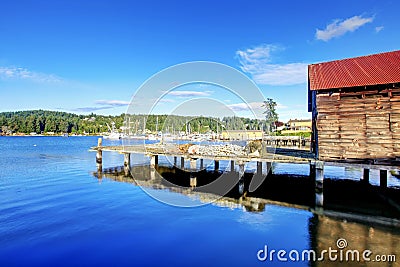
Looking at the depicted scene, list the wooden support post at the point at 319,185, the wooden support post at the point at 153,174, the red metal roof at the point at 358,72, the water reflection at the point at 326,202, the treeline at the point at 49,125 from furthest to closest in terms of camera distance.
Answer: the treeline at the point at 49,125
the wooden support post at the point at 153,174
the wooden support post at the point at 319,185
the red metal roof at the point at 358,72
the water reflection at the point at 326,202

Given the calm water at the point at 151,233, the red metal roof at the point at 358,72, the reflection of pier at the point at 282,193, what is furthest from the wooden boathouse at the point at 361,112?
the calm water at the point at 151,233

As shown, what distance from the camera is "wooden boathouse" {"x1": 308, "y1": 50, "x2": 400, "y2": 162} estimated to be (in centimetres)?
1345

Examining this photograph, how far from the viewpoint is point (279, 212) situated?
47.9 ft

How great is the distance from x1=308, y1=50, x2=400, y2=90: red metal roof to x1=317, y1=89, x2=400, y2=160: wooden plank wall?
2.03 ft

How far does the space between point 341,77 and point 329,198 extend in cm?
729

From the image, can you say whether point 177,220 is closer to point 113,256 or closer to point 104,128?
point 113,256

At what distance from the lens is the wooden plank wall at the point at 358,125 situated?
1345 cm

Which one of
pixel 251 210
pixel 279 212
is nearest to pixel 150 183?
pixel 251 210

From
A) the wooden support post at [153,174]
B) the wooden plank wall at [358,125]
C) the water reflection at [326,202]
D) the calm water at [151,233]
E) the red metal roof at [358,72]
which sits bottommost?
the calm water at [151,233]

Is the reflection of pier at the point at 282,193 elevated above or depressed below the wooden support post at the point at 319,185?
below
